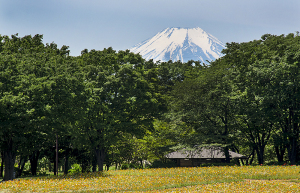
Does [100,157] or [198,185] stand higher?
[100,157]

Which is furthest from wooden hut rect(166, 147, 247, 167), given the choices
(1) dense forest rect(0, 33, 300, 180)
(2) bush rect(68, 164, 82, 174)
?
(2) bush rect(68, 164, 82, 174)

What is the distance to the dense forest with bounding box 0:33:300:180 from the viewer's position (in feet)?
78.1

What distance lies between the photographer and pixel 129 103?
3319 centimetres

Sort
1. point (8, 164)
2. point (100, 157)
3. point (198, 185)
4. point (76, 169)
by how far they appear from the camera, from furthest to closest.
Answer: point (76, 169), point (100, 157), point (8, 164), point (198, 185)

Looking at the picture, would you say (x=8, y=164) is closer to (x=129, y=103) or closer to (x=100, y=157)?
(x=100, y=157)

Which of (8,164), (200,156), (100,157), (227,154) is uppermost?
(8,164)

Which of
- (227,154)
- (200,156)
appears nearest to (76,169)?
(200,156)

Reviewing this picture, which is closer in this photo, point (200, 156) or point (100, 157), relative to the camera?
point (100, 157)

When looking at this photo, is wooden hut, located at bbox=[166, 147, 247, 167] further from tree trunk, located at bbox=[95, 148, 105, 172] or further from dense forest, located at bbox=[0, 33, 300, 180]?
tree trunk, located at bbox=[95, 148, 105, 172]

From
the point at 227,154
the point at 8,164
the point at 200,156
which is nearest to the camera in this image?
the point at 8,164

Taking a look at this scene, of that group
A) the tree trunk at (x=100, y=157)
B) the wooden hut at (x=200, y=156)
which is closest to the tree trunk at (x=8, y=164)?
the tree trunk at (x=100, y=157)

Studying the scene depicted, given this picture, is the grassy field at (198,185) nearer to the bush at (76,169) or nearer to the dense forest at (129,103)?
the dense forest at (129,103)

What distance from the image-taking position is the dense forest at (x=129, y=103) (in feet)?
78.1

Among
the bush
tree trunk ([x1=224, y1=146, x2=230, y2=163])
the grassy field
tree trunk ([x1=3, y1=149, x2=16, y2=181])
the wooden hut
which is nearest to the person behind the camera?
the grassy field
